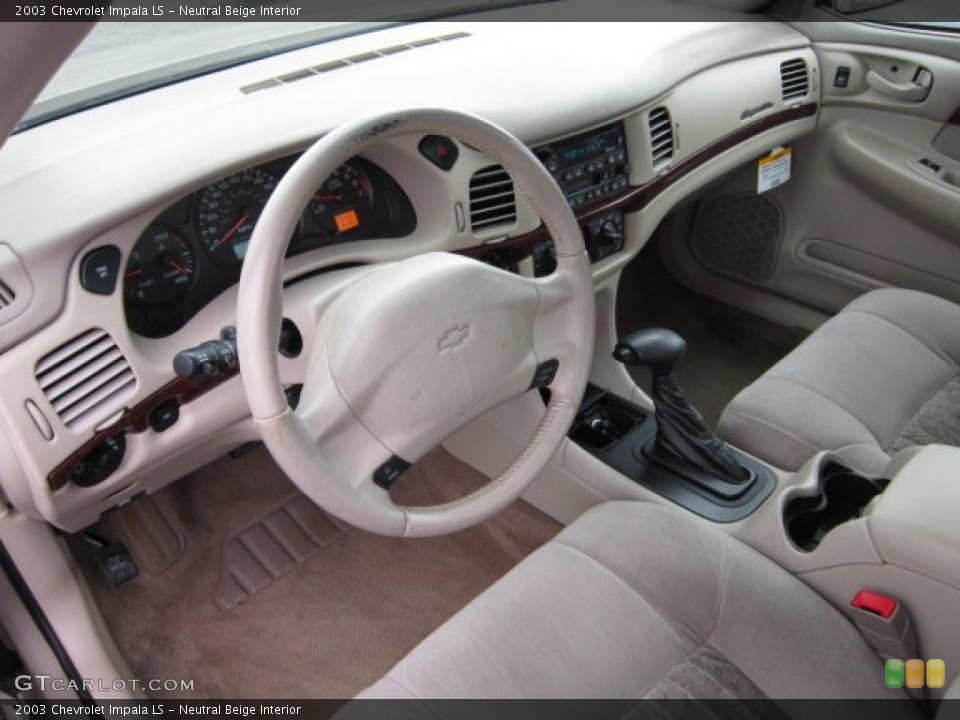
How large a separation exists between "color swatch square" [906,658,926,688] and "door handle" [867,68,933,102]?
154 centimetres

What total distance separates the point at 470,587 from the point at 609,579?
65cm

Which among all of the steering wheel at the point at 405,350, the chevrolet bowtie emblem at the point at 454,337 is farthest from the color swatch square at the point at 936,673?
the chevrolet bowtie emblem at the point at 454,337

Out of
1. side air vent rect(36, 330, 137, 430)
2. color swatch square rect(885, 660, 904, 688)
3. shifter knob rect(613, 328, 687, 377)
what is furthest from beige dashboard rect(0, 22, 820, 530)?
color swatch square rect(885, 660, 904, 688)

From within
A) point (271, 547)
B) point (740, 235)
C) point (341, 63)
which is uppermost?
point (341, 63)

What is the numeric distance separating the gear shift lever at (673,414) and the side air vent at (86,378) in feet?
2.68

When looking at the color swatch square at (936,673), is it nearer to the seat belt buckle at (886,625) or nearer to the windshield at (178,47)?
the seat belt buckle at (886,625)

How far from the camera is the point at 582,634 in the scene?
3.83ft

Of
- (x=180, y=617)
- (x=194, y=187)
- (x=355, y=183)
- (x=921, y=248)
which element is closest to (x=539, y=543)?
(x=180, y=617)

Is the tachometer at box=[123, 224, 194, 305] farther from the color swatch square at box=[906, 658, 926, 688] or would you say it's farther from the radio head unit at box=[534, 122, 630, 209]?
the color swatch square at box=[906, 658, 926, 688]

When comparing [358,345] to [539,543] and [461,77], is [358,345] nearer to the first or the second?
[461,77]

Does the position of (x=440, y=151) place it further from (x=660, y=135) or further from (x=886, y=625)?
(x=886, y=625)

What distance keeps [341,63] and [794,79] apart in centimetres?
121

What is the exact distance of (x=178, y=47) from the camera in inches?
65.5

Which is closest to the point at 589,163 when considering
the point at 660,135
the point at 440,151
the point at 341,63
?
the point at 660,135
